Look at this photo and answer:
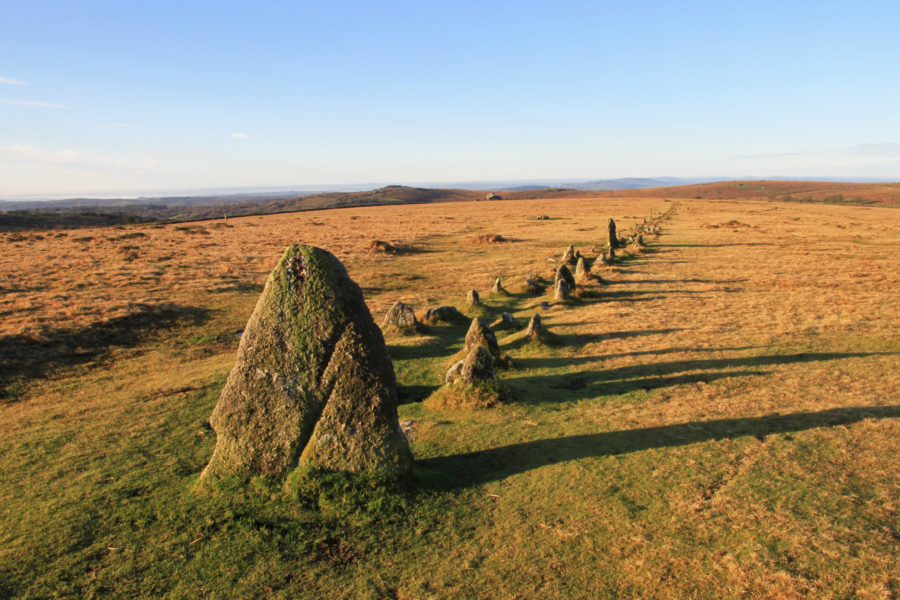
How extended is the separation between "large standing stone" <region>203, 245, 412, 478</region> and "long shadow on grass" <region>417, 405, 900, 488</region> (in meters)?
1.24

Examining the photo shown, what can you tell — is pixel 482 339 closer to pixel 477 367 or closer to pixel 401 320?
pixel 477 367

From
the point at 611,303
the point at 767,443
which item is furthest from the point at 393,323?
the point at 767,443

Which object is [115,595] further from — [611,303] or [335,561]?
[611,303]

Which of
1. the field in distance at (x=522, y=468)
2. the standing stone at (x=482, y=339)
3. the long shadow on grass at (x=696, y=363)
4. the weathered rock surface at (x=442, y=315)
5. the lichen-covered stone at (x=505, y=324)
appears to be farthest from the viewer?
the weathered rock surface at (x=442, y=315)

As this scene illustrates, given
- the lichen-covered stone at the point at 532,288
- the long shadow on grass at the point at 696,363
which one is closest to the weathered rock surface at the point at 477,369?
the long shadow on grass at the point at 696,363

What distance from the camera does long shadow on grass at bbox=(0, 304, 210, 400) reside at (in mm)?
14500

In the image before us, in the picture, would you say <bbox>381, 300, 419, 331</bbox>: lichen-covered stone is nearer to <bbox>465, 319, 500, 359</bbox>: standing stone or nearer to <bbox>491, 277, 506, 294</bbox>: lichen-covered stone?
<bbox>465, 319, 500, 359</bbox>: standing stone

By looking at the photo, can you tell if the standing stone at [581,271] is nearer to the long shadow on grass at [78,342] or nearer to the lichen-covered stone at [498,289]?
the lichen-covered stone at [498,289]

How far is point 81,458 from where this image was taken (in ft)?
30.6

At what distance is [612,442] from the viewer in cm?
955

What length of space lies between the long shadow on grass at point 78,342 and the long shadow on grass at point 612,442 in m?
11.5

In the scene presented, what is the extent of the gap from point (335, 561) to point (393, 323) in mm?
11353

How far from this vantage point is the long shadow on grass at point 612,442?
8734mm

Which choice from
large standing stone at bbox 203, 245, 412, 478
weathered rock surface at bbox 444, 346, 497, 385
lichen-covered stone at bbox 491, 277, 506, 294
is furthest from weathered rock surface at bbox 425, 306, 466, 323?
large standing stone at bbox 203, 245, 412, 478
